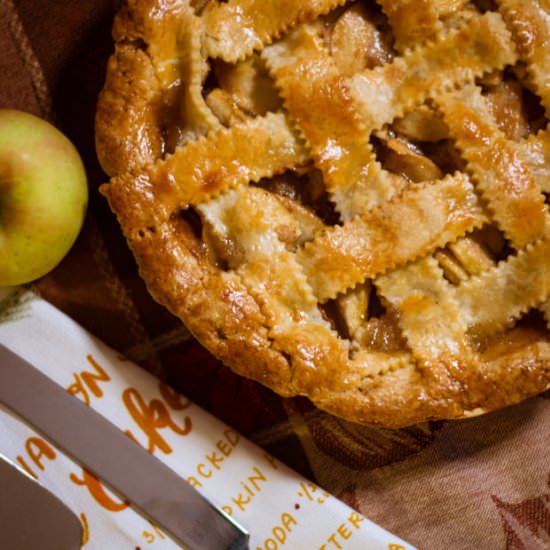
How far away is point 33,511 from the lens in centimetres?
108

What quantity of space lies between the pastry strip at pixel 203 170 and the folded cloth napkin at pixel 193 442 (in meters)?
0.29

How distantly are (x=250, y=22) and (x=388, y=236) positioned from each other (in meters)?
0.40

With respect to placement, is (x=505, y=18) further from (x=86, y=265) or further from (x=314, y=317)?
(x=86, y=265)

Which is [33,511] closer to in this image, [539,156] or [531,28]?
[539,156]

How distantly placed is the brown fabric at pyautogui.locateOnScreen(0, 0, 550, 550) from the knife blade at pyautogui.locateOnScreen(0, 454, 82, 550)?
0.27 metres

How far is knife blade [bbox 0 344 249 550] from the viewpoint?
1.11m

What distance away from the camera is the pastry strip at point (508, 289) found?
1.01 m

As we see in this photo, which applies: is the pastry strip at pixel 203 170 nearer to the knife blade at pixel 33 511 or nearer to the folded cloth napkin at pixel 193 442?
the folded cloth napkin at pixel 193 442

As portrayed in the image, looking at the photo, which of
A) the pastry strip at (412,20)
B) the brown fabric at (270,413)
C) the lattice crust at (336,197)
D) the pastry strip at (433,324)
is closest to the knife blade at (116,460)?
the brown fabric at (270,413)

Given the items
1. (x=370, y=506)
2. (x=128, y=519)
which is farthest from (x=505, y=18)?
(x=128, y=519)

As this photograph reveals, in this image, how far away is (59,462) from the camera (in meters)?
1.13

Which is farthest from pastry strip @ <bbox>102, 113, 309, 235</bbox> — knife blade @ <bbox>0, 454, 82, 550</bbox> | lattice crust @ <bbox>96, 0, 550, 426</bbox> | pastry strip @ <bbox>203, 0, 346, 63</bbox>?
knife blade @ <bbox>0, 454, 82, 550</bbox>

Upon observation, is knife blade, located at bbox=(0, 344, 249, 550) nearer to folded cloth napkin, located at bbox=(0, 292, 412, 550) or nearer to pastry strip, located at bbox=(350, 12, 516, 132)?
folded cloth napkin, located at bbox=(0, 292, 412, 550)

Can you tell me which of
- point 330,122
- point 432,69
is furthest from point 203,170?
point 432,69
